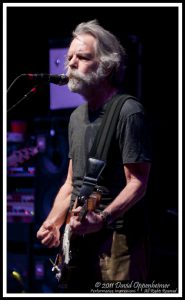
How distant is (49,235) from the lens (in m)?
2.47

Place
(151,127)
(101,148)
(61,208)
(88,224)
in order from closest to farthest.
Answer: (88,224), (101,148), (61,208), (151,127)

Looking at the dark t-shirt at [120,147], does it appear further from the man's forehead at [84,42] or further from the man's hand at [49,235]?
the man's forehead at [84,42]

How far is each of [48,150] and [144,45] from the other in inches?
52.7

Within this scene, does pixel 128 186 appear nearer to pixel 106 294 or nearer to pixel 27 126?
pixel 106 294

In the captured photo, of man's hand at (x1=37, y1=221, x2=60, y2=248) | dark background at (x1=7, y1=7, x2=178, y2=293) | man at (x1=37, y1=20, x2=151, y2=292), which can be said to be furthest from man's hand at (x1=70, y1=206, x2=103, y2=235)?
dark background at (x1=7, y1=7, x2=178, y2=293)

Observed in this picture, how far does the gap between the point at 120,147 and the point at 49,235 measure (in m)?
0.62

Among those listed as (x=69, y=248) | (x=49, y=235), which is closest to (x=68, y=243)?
(x=69, y=248)

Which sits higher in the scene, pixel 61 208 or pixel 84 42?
pixel 84 42

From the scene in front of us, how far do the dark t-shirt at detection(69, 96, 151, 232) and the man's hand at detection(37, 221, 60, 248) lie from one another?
211 mm

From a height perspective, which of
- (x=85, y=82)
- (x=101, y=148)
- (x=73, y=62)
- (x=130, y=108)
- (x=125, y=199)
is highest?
(x=73, y=62)

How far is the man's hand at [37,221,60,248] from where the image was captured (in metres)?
2.46

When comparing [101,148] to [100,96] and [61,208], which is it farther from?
[61,208]

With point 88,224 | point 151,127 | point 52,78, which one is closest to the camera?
point 88,224

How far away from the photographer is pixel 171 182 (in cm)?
424
